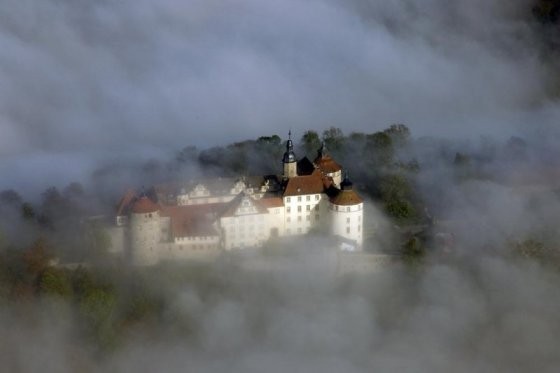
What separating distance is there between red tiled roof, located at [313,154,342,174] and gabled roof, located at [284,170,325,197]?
2.42 feet

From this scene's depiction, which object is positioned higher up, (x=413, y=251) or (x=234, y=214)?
(x=234, y=214)

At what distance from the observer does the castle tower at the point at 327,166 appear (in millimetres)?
12430

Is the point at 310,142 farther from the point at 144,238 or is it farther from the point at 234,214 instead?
the point at 144,238

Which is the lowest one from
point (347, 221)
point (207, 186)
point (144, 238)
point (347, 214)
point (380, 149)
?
point (144, 238)

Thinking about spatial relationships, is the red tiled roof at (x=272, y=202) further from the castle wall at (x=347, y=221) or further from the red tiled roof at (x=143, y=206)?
the red tiled roof at (x=143, y=206)

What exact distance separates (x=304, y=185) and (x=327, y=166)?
41.8 inches

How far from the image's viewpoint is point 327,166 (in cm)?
1248

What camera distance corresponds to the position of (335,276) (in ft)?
36.1

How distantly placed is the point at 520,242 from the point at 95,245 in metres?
6.09

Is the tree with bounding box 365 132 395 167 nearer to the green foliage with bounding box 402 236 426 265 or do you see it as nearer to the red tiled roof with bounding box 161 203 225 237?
the green foliage with bounding box 402 236 426 265

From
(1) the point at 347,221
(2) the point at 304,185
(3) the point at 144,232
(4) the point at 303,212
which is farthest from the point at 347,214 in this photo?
(3) the point at 144,232

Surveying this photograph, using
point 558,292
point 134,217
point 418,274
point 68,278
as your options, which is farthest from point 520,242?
point 68,278

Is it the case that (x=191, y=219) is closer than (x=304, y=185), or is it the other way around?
(x=191, y=219)

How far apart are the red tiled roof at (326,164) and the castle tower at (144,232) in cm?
304
